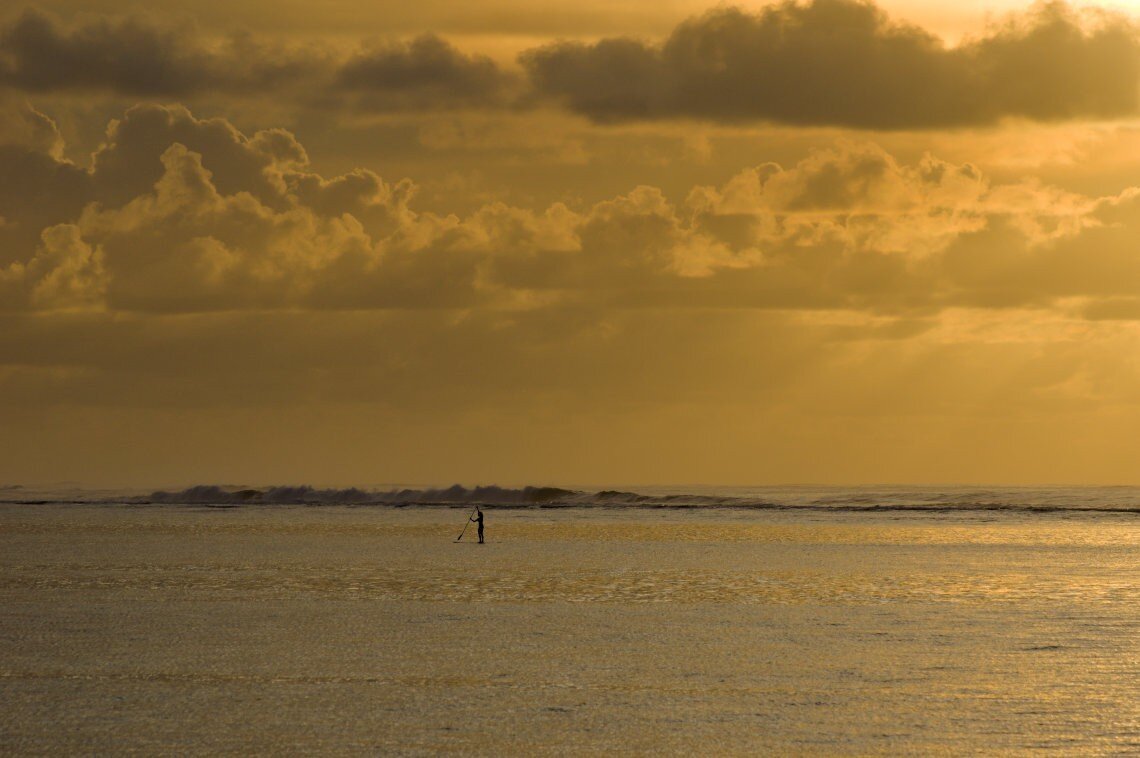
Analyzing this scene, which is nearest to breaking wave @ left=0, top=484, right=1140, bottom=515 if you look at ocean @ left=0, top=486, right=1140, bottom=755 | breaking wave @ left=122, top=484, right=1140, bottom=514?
breaking wave @ left=122, top=484, right=1140, bottom=514

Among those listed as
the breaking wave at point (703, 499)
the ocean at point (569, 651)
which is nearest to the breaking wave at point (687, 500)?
the breaking wave at point (703, 499)

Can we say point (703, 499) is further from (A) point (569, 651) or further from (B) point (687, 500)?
(A) point (569, 651)

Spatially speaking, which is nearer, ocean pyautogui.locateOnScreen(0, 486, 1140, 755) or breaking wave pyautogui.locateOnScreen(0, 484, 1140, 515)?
ocean pyautogui.locateOnScreen(0, 486, 1140, 755)

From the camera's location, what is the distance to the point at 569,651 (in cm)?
2586

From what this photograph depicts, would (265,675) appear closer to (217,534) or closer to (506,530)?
(217,534)

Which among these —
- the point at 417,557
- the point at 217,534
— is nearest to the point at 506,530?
the point at 217,534

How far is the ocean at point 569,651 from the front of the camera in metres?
18.3

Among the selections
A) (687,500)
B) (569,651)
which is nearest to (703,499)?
(687,500)

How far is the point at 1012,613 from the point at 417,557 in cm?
2695

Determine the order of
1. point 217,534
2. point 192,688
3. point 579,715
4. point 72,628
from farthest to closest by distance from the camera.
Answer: point 217,534
point 72,628
point 192,688
point 579,715

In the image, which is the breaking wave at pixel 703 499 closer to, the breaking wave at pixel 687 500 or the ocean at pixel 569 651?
the breaking wave at pixel 687 500

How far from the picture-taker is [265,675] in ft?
75.8

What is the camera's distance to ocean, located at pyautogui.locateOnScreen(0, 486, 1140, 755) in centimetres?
1828

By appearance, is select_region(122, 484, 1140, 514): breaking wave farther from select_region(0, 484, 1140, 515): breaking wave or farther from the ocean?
the ocean
